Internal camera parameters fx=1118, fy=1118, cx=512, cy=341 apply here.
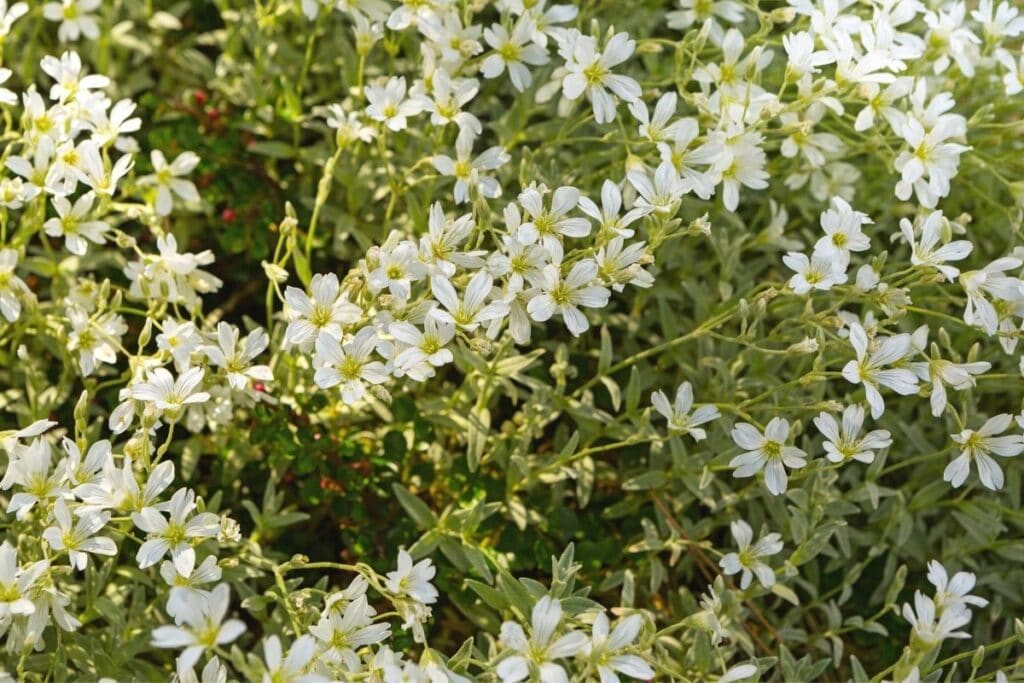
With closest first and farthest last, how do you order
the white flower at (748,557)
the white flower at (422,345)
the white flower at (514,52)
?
1. the white flower at (422,345)
2. the white flower at (748,557)
3. the white flower at (514,52)

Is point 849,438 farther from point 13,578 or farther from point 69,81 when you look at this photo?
point 69,81

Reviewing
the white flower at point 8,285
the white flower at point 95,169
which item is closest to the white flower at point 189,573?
the white flower at point 8,285

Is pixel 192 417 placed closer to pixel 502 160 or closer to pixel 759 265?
pixel 502 160

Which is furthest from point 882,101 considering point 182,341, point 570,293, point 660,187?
point 182,341

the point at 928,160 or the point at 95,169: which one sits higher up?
the point at 95,169

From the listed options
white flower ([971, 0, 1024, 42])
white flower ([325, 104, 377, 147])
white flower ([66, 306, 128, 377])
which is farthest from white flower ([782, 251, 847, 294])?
white flower ([66, 306, 128, 377])

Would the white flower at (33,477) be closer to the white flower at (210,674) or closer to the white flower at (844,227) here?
the white flower at (210,674)

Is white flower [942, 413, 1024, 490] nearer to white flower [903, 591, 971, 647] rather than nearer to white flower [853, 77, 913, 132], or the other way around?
white flower [903, 591, 971, 647]
